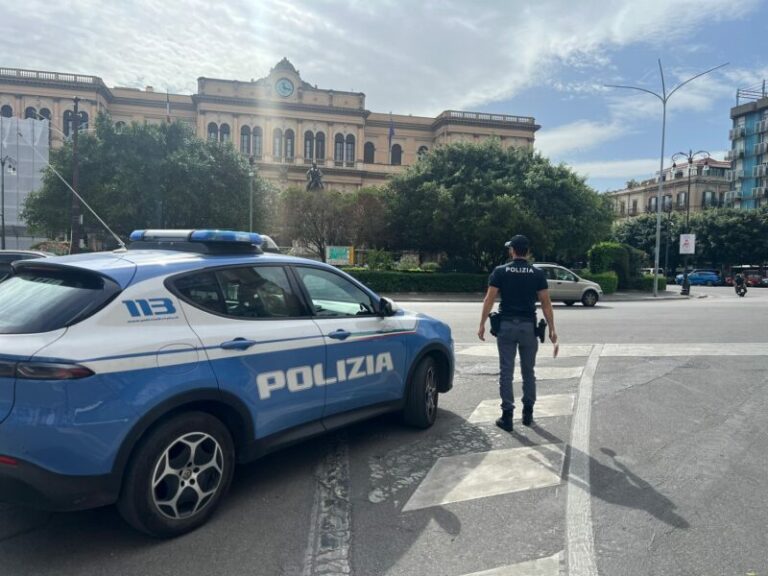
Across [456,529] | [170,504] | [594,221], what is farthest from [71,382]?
[594,221]

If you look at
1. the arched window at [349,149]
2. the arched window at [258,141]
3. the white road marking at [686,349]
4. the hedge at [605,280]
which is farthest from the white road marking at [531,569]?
the arched window at [349,149]

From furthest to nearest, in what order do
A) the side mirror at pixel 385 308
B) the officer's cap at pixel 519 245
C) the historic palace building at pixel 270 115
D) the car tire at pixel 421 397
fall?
the historic palace building at pixel 270 115
the officer's cap at pixel 519 245
the car tire at pixel 421 397
the side mirror at pixel 385 308

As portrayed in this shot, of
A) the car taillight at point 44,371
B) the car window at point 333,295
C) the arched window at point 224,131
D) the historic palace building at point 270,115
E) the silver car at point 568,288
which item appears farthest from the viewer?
the arched window at point 224,131

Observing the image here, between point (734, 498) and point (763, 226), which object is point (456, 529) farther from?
point (763, 226)

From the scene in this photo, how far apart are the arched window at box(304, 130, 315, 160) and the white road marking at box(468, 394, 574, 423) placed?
200ft

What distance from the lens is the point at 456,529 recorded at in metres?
3.33

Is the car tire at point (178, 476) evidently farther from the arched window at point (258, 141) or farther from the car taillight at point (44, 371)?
the arched window at point (258, 141)

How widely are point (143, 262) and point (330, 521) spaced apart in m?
1.89

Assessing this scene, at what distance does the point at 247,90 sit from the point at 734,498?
214ft

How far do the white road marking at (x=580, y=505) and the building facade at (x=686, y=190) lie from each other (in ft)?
264

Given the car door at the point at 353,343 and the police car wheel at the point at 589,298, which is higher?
the car door at the point at 353,343

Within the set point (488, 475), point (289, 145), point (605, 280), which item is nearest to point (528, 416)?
point (488, 475)

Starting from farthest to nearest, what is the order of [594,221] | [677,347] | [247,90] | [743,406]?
[247,90] < [594,221] < [677,347] < [743,406]

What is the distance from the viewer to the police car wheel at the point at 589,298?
22250mm
